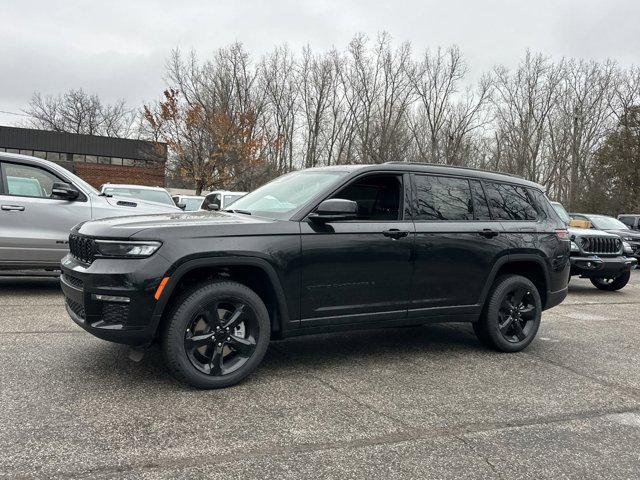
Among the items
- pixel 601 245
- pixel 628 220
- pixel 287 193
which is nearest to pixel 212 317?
pixel 287 193

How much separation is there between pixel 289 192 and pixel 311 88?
3678 cm

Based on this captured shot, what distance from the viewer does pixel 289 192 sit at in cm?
491

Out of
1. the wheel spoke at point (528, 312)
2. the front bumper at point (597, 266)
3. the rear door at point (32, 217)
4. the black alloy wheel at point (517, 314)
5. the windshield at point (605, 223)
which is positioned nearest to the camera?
the black alloy wheel at point (517, 314)

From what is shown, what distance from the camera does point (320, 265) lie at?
14.2 ft

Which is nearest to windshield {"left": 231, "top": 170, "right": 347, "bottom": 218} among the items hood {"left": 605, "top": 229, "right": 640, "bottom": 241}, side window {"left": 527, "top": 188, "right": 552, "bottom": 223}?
side window {"left": 527, "top": 188, "right": 552, "bottom": 223}

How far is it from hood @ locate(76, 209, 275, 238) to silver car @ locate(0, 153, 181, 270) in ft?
10.3

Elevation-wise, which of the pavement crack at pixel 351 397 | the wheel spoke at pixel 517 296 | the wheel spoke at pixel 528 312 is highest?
the wheel spoke at pixel 517 296

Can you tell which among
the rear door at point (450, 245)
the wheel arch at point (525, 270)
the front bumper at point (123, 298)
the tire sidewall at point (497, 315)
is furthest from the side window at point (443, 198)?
the front bumper at point (123, 298)

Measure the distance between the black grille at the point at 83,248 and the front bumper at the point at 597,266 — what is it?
32.3 ft

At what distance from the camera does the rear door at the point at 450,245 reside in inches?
193

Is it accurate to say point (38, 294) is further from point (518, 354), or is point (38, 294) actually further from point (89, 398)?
point (518, 354)

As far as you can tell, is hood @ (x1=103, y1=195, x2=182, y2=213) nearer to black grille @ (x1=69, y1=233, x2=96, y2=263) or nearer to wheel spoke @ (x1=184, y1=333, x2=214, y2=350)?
black grille @ (x1=69, y1=233, x2=96, y2=263)

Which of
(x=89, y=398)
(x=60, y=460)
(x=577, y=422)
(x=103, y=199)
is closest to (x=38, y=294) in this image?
(x=103, y=199)

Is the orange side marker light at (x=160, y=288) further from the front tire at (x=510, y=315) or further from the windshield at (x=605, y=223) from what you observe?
the windshield at (x=605, y=223)
